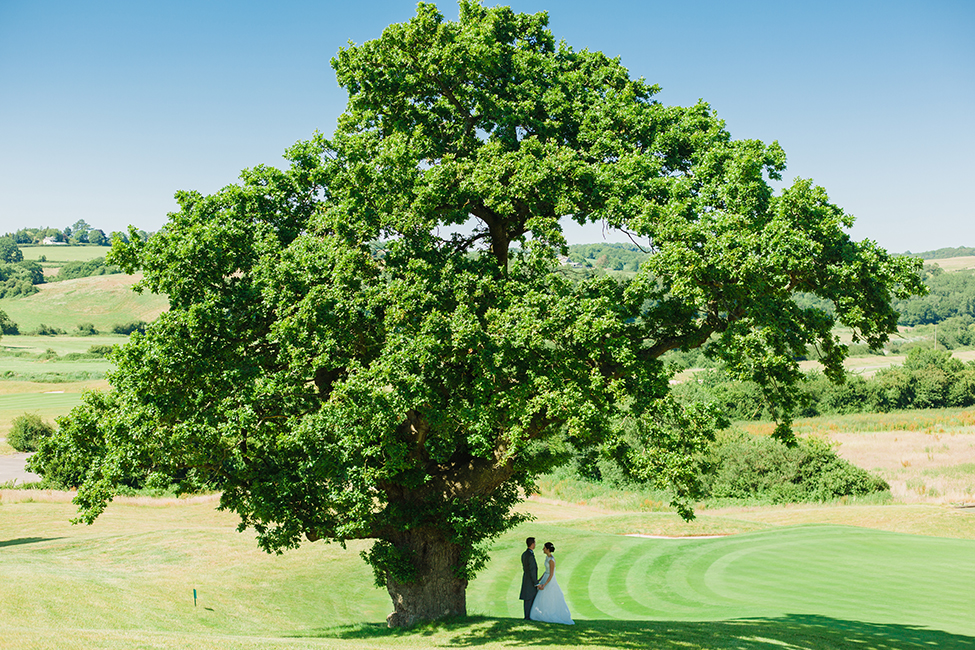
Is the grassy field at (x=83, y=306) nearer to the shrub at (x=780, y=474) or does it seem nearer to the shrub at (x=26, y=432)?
the shrub at (x=26, y=432)

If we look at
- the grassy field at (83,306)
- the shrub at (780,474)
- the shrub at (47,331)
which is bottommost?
the shrub at (780,474)

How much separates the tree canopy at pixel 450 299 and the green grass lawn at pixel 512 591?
125 inches

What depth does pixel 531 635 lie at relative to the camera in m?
16.2

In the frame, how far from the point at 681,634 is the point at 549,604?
11.3 feet

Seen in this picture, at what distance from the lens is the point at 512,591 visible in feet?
85.5

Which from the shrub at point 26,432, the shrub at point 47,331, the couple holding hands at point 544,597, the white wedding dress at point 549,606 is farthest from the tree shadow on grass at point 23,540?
the shrub at point 47,331

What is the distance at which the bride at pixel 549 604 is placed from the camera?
→ 18016 millimetres

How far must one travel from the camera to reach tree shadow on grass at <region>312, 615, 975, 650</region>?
15.6 meters

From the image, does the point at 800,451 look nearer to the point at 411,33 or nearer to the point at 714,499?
the point at 714,499

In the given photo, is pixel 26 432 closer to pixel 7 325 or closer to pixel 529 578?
pixel 529 578

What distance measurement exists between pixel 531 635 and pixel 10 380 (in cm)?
11155

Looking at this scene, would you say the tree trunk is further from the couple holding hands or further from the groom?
the couple holding hands

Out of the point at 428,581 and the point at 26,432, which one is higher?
the point at 428,581

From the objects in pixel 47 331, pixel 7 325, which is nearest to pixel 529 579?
pixel 47 331
